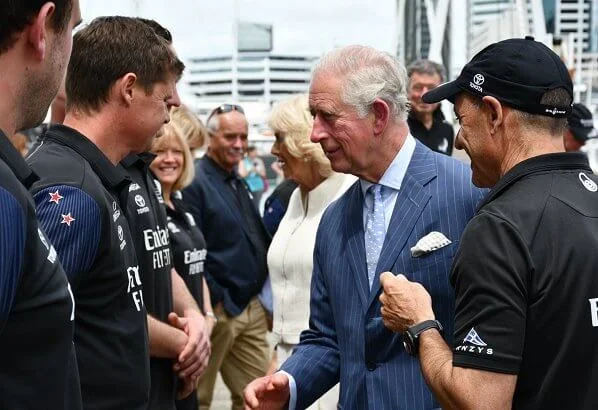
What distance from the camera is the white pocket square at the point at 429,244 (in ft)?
9.71

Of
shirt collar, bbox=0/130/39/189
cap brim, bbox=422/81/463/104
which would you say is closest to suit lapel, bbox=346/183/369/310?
cap brim, bbox=422/81/463/104

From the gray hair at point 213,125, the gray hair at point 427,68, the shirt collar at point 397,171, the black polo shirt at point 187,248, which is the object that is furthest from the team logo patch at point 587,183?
the gray hair at point 427,68

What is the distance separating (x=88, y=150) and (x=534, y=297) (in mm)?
1437

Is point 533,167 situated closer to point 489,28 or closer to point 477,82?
point 477,82

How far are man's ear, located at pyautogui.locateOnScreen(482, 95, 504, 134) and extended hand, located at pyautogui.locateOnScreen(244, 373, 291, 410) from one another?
3.98 feet

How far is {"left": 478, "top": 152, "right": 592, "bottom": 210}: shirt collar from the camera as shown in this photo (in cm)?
239

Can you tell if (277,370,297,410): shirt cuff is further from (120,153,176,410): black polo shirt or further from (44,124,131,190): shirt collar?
(44,124,131,190): shirt collar

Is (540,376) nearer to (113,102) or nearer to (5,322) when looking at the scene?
(5,322)

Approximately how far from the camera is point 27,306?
1.71m

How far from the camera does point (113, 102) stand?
10.3 feet

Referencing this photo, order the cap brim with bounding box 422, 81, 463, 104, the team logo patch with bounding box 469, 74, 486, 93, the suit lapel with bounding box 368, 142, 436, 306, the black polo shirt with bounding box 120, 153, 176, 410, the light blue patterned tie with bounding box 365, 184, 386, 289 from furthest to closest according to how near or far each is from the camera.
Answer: the black polo shirt with bounding box 120, 153, 176, 410, the light blue patterned tie with bounding box 365, 184, 386, 289, the suit lapel with bounding box 368, 142, 436, 306, the cap brim with bounding box 422, 81, 463, 104, the team logo patch with bounding box 469, 74, 486, 93

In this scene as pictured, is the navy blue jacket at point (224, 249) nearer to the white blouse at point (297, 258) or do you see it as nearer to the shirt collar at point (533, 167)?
the white blouse at point (297, 258)

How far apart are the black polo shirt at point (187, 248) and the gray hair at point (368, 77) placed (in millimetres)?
2099

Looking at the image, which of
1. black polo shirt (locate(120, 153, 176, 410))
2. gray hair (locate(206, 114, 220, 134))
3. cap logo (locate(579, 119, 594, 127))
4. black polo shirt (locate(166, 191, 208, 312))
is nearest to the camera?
black polo shirt (locate(120, 153, 176, 410))
